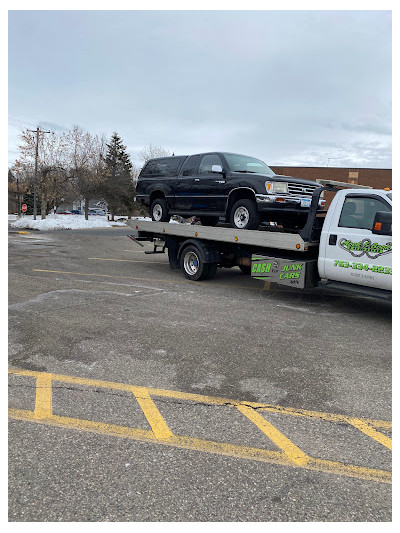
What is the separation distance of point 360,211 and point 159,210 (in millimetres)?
5337

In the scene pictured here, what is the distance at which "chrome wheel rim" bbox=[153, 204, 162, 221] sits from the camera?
1075 cm

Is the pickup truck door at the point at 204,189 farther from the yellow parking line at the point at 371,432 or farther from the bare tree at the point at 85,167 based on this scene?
the bare tree at the point at 85,167

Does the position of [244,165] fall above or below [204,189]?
above

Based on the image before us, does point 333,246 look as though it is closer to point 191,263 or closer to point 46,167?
point 191,263

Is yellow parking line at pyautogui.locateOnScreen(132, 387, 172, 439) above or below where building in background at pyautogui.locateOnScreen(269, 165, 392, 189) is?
below

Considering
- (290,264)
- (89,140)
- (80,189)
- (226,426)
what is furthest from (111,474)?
(89,140)

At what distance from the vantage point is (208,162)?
9.37 meters

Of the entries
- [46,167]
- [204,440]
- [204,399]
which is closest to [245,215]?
[204,399]

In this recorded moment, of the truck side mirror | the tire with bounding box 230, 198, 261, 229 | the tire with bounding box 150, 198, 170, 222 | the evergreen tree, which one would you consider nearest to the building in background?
the evergreen tree

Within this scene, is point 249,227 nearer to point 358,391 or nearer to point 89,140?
point 358,391

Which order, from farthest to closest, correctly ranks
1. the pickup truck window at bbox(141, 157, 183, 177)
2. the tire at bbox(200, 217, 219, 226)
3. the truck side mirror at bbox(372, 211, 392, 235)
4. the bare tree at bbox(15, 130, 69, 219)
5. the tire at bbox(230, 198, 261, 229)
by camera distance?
the bare tree at bbox(15, 130, 69, 219) < the tire at bbox(200, 217, 219, 226) < the pickup truck window at bbox(141, 157, 183, 177) < the tire at bbox(230, 198, 261, 229) < the truck side mirror at bbox(372, 211, 392, 235)

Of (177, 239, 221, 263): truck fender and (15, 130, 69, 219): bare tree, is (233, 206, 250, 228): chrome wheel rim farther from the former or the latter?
(15, 130, 69, 219): bare tree

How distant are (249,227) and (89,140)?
121 ft

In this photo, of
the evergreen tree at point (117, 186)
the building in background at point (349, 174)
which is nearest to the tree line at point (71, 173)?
the evergreen tree at point (117, 186)
